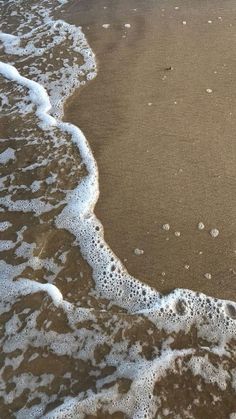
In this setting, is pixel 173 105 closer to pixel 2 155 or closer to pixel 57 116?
pixel 57 116

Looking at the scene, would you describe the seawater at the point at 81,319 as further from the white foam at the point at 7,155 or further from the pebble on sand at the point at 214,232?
the pebble on sand at the point at 214,232

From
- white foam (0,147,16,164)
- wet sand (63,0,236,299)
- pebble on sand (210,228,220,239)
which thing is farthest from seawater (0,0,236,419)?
pebble on sand (210,228,220,239)

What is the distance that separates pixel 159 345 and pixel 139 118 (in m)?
1.95

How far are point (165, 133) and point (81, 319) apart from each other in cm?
168

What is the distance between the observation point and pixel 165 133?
367 centimetres

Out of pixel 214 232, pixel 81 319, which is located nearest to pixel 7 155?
pixel 81 319

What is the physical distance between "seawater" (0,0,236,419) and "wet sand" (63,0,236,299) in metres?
0.13

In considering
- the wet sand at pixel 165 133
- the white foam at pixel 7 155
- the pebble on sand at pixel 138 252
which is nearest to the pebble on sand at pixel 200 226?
the wet sand at pixel 165 133

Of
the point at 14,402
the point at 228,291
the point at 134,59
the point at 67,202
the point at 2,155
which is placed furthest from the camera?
the point at 134,59

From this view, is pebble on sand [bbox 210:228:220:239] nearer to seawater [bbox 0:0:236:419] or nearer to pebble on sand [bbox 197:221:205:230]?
pebble on sand [bbox 197:221:205:230]

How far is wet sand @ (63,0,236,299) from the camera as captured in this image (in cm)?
296

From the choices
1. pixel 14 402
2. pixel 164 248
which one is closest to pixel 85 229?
pixel 164 248

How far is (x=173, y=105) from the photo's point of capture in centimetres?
390

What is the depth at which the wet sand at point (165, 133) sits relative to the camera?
9.72 feet
